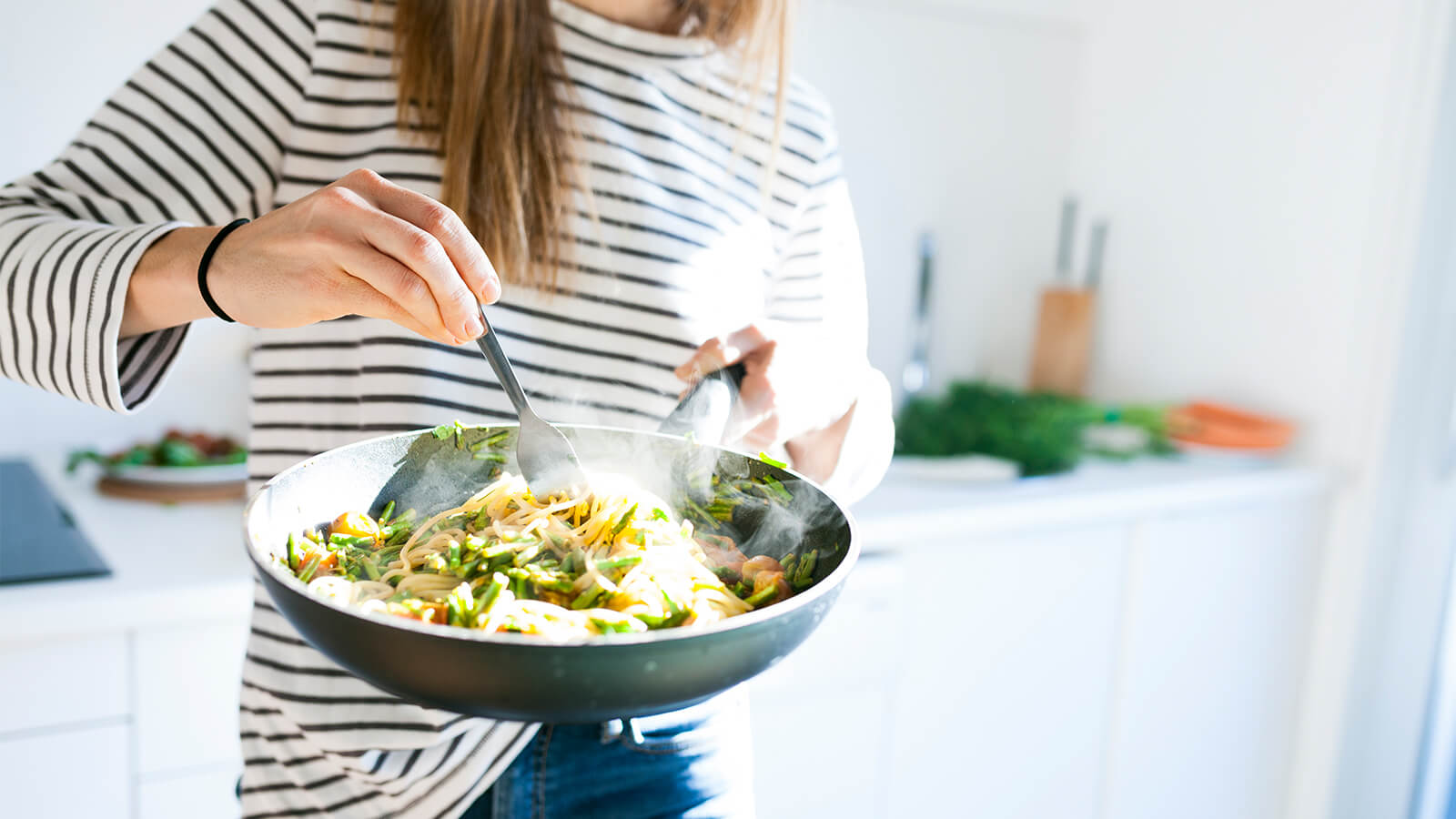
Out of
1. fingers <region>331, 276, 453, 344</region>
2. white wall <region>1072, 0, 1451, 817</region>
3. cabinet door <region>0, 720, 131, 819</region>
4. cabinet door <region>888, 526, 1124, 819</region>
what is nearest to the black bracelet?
fingers <region>331, 276, 453, 344</region>

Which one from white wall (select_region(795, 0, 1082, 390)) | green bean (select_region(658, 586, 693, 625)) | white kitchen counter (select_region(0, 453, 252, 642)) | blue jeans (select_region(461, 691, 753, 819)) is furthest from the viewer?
white wall (select_region(795, 0, 1082, 390))

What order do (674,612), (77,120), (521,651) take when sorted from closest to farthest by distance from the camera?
(521,651), (674,612), (77,120)

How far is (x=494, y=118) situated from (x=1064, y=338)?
6.37ft

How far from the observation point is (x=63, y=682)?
4.13 ft

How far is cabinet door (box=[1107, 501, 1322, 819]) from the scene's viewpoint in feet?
6.86

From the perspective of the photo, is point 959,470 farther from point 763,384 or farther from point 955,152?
point 763,384

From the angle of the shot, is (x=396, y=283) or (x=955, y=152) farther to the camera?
(x=955, y=152)

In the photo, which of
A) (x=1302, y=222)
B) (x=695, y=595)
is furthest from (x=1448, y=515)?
(x=695, y=595)

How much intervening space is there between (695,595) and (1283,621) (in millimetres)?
2062

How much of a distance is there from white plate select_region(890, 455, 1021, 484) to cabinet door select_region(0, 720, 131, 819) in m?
1.31

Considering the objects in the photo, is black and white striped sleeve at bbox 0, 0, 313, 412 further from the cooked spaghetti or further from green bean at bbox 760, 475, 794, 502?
green bean at bbox 760, 475, 794, 502

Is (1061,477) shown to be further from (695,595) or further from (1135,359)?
(695,595)

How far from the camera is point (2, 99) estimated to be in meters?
1.70

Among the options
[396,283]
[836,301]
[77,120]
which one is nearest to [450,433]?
[396,283]
